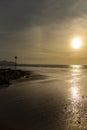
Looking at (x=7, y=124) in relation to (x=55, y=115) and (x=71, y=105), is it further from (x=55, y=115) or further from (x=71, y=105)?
(x=71, y=105)

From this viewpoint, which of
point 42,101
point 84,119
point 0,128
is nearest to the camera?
point 0,128

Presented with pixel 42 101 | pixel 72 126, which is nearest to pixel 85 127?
pixel 72 126

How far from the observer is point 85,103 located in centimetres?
2283

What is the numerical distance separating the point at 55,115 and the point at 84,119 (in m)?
2.37

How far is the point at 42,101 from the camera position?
77.6ft

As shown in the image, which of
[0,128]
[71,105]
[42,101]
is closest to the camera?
[0,128]

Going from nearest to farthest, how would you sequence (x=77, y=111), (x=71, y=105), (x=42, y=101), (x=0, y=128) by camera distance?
1. (x=0, y=128)
2. (x=77, y=111)
3. (x=71, y=105)
4. (x=42, y=101)

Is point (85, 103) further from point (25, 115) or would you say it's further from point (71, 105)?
point (25, 115)

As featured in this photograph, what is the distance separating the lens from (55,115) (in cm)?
1772

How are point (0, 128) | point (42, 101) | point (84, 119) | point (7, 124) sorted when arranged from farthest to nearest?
1. point (42, 101)
2. point (84, 119)
3. point (7, 124)
4. point (0, 128)

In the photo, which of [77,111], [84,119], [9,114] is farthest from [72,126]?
[9,114]

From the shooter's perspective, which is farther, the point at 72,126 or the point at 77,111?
the point at 77,111

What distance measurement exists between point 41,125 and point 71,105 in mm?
7313

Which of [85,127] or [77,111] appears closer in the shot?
[85,127]
